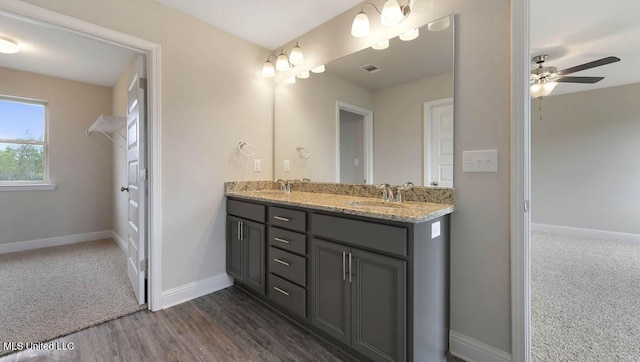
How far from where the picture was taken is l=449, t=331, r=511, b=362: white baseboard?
1434mm

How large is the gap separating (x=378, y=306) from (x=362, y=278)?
0.50 ft

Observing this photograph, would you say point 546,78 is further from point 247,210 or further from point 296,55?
point 247,210

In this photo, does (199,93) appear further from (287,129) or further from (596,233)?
(596,233)

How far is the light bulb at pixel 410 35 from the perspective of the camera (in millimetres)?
1741

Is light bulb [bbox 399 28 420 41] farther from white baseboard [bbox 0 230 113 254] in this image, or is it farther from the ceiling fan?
white baseboard [bbox 0 230 113 254]

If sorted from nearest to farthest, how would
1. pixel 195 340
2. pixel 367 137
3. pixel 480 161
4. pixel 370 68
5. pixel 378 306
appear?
pixel 378 306, pixel 480 161, pixel 195 340, pixel 370 68, pixel 367 137

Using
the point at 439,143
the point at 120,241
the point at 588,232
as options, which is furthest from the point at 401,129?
the point at 588,232

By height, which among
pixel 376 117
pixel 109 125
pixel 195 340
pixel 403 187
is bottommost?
pixel 195 340

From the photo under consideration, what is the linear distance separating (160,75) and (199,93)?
31 centimetres

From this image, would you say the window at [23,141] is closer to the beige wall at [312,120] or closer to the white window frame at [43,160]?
the white window frame at [43,160]

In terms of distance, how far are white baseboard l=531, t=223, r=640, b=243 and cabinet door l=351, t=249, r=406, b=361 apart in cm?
499

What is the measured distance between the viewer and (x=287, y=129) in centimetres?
274

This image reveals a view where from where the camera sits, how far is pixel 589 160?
433 cm

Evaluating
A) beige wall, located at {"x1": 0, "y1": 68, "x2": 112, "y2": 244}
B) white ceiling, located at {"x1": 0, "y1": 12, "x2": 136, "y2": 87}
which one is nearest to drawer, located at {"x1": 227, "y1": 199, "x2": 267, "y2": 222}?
white ceiling, located at {"x1": 0, "y1": 12, "x2": 136, "y2": 87}
